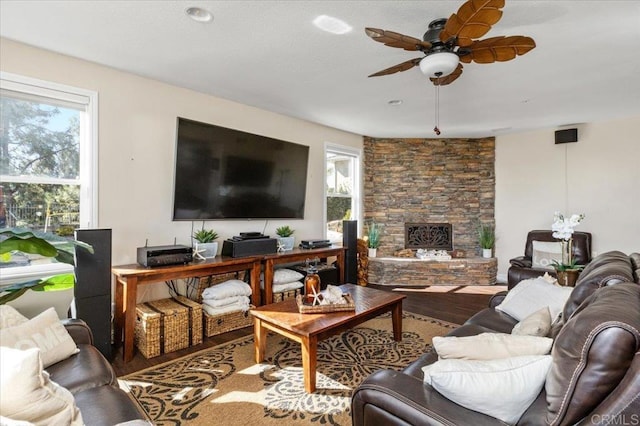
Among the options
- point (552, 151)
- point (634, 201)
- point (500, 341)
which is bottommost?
point (500, 341)

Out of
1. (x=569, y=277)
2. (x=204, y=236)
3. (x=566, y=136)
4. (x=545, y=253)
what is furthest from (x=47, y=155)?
(x=566, y=136)

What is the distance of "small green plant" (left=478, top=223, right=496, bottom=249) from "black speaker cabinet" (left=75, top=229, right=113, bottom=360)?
530 centimetres

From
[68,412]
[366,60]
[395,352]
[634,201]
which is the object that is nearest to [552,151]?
[634,201]

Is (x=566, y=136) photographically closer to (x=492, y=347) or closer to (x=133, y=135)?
(x=492, y=347)

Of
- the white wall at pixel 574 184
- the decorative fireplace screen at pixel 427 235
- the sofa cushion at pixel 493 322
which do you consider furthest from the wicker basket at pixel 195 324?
the white wall at pixel 574 184

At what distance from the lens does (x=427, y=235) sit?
224 inches

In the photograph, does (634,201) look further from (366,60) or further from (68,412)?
(68,412)

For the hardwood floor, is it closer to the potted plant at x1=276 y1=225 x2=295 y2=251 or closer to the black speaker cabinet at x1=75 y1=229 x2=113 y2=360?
the black speaker cabinet at x1=75 y1=229 x2=113 y2=360

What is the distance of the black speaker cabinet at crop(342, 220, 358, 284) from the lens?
15.1 ft

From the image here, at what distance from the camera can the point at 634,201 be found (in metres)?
4.40

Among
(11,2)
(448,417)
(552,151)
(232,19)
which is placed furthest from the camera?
(552,151)

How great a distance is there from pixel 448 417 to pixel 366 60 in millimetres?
2494

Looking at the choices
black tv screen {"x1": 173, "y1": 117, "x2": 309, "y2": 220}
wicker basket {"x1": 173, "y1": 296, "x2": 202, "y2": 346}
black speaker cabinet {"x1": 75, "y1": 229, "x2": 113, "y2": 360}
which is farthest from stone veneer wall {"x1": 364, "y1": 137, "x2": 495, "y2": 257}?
black speaker cabinet {"x1": 75, "y1": 229, "x2": 113, "y2": 360}

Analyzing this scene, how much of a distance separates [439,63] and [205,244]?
8.51 ft
